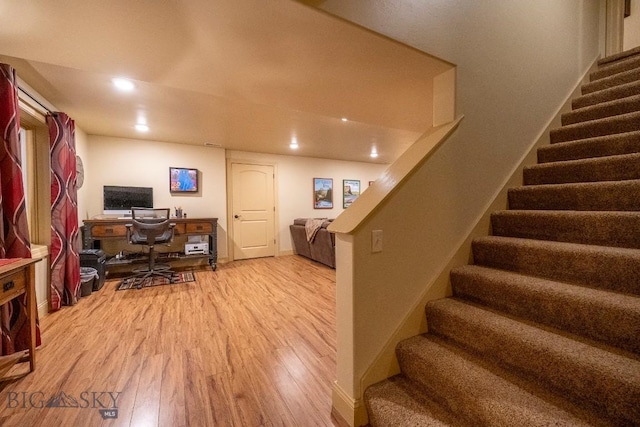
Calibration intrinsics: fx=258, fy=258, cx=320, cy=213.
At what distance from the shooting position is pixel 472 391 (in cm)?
104

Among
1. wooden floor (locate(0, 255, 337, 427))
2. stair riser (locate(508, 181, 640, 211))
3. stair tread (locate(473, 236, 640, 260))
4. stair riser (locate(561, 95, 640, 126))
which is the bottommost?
wooden floor (locate(0, 255, 337, 427))

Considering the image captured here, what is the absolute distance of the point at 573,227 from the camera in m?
1.45

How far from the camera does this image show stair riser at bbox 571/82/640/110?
2.00 meters

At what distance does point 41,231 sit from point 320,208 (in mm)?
4753

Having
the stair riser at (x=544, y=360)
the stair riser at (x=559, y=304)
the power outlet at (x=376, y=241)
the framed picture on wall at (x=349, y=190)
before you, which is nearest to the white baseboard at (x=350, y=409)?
the stair riser at (x=544, y=360)

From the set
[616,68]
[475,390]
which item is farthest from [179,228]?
[616,68]

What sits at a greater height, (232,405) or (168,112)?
(168,112)

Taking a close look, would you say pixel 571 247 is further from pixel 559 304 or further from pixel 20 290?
pixel 20 290

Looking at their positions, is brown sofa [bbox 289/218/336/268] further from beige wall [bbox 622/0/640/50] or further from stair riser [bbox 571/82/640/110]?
beige wall [bbox 622/0/640/50]

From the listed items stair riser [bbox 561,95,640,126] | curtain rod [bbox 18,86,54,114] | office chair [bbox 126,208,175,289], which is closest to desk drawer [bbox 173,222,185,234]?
office chair [bbox 126,208,175,289]

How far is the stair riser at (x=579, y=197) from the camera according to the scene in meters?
1.39

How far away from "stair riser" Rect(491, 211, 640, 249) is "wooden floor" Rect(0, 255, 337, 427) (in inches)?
60.9

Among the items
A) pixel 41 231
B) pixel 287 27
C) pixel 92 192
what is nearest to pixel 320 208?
pixel 92 192

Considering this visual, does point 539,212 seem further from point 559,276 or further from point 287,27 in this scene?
point 287,27
